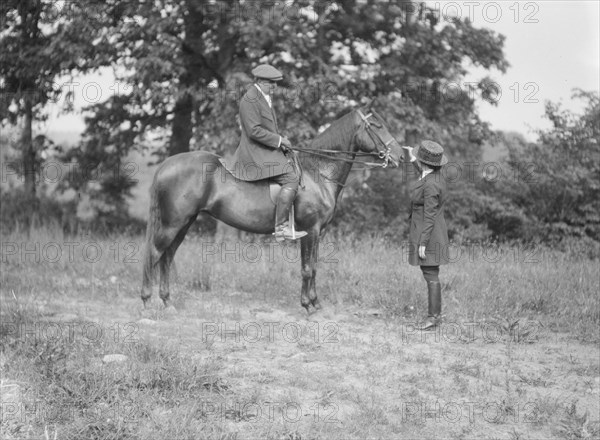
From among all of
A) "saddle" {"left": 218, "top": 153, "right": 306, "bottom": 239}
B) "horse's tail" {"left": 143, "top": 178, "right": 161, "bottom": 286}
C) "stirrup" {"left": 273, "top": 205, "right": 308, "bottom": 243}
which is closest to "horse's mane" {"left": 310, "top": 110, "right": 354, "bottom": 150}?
"saddle" {"left": 218, "top": 153, "right": 306, "bottom": 239}

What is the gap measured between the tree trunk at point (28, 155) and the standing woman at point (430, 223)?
39.9ft

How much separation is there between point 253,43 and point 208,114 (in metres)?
2.69

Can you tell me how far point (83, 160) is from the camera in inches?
712

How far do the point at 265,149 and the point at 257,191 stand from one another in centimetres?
60

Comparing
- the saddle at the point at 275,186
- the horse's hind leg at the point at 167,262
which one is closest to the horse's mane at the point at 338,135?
the saddle at the point at 275,186

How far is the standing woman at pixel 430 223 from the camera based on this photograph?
8680 millimetres

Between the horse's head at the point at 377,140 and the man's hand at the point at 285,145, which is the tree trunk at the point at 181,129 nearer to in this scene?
the man's hand at the point at 285,145

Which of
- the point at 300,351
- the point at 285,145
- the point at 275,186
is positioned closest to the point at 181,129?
the point at 275,186

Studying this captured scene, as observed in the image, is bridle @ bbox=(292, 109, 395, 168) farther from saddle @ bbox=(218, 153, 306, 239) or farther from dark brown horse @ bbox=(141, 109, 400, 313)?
saddle @ bbox=(218, 153, 306, 239)

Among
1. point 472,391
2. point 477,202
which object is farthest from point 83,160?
point 472,391

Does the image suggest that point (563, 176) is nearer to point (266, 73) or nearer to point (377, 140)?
point (377, 140)

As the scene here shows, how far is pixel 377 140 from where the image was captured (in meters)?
9.25

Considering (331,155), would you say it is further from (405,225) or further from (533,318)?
(405,225)

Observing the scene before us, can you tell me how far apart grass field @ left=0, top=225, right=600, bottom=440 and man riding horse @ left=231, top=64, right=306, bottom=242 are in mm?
1524
